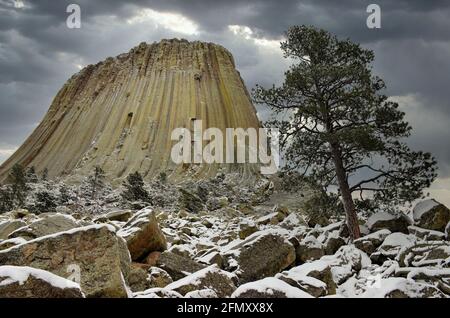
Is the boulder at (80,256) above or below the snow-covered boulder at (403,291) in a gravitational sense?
above

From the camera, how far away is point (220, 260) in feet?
34.7

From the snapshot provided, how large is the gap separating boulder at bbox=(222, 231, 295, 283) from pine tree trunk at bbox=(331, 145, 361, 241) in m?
4.28

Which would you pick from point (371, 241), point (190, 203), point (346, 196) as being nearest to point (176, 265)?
point (371, 241)

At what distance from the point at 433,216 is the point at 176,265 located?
8986 millimetres

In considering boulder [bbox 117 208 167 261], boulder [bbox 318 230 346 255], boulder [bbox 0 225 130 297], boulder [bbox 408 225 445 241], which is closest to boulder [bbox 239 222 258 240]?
boulder [bbox 318 230 346 255]

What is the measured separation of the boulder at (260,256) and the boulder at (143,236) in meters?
1.78

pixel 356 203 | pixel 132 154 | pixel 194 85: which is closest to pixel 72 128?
pixel 132 154

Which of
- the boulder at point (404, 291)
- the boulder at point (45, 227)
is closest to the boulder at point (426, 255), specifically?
the boulder at point (404, 291)

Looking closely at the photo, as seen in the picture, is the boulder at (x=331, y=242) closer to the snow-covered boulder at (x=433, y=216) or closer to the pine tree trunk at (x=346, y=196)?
the pine tree trunk at (x=346, y=196)

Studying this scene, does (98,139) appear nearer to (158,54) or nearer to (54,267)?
Result: (158,54)

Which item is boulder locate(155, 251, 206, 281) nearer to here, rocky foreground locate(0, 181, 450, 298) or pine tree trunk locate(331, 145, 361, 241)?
rocky foreground locate(0, 181, 450, 298)

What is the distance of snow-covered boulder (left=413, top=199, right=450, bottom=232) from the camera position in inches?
537

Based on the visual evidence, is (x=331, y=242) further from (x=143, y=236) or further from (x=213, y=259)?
(x=143, y=236)

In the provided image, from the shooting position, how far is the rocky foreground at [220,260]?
20.0 ft
